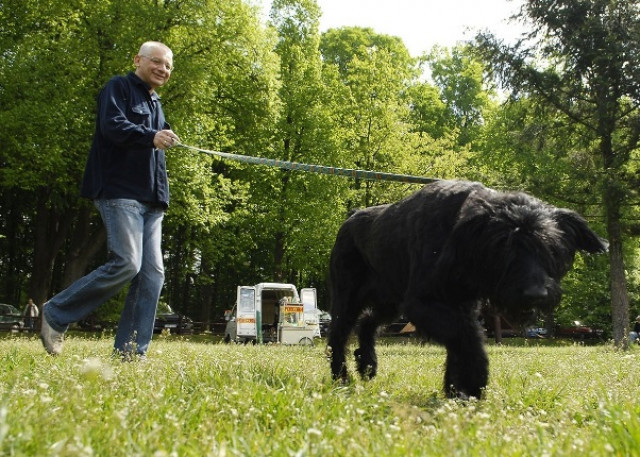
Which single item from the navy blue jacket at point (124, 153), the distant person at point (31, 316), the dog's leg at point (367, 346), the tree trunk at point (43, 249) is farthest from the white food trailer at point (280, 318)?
the navy blue jacket at point (124, 153)

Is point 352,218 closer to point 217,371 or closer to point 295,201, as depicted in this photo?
point 217,371

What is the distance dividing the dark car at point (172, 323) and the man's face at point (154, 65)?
83.9 feet

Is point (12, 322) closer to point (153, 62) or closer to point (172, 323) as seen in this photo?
point (172, 323)

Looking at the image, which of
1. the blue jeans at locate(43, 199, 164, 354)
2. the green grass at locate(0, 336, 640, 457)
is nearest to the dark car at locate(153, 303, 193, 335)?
the blue jeans at locate(43, 199, 164, 354)

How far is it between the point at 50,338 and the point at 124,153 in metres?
1.48

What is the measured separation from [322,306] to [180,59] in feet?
82.7

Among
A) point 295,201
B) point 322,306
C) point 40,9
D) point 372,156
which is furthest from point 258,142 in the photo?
point 322,306

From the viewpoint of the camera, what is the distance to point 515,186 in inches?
687

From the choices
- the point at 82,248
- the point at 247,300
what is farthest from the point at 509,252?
the point at 247,300

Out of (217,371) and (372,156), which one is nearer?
(217,371)

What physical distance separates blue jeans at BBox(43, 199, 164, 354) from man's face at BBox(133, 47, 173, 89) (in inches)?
39.1

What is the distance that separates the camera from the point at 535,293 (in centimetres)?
345

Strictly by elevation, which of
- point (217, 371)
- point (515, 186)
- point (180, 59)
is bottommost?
point (217, 371)

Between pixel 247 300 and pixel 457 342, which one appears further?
pixel 247 300
